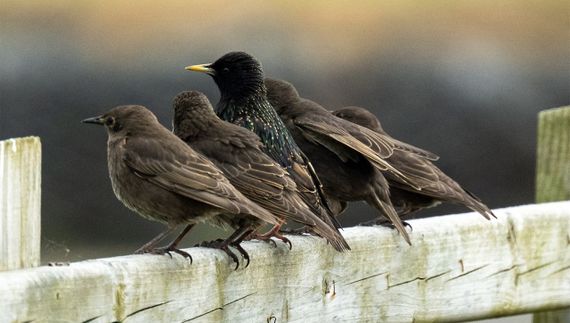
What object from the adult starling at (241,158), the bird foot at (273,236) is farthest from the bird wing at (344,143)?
the bird foot at (273,236)

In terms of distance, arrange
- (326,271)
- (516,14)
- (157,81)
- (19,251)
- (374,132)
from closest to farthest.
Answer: (19,251) < (326,271) < (374,132) < (157,81) < (516,14)

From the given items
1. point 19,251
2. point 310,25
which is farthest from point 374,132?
point 310,25

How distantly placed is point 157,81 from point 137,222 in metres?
1.53

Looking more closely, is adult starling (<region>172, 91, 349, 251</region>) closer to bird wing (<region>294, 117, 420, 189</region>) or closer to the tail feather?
the tail feather

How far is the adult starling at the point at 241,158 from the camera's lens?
6527 millimetres

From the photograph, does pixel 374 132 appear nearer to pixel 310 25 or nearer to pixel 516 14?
pixel 310 25

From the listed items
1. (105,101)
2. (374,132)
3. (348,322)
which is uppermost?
(105,101)

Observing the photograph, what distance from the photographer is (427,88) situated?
13.4 metres

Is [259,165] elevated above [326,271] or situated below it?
above

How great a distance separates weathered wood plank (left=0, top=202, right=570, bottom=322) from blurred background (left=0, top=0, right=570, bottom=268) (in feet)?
14.9

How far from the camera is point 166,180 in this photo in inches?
246

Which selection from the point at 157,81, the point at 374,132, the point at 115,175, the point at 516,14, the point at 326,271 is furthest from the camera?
the point at 516,14

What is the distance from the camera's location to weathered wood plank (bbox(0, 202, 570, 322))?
15.2 feet

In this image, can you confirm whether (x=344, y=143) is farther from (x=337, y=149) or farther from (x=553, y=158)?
(x=553, y=158)
